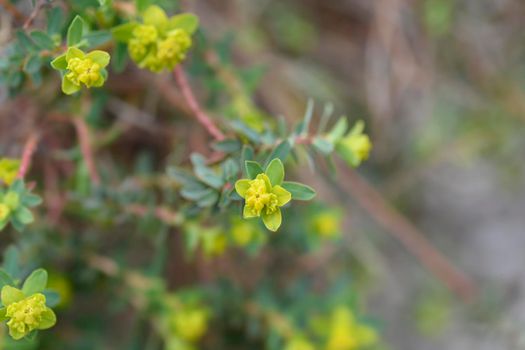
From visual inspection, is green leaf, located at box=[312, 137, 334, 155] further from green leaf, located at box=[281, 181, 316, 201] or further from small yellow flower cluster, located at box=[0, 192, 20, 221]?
small yellow flower cluster, located at box=[0, 192, 20, 221]

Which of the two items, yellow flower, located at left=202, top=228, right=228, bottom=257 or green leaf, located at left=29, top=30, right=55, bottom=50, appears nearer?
green leaf, located at left=29, top=30, right=55, bottom=50

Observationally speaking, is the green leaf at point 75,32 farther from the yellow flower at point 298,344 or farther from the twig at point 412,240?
the twig at point 412,240

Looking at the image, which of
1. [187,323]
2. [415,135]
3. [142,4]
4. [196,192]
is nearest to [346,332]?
[187,323]

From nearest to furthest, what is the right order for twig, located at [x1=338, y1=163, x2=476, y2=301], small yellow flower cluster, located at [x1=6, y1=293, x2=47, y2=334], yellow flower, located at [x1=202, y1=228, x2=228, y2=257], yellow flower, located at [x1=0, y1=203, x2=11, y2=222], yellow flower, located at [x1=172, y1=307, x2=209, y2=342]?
small yellow flower cluster, located at [x1=6, y1=293, x2=47, y2=334], yellow flower, located at [x1=0, y1=203, x2=11, y2=222], yellow flower, located at [x1=202, y1=228, x2=228, y2=257], yellow flower, located at [x1=172, y1=307, x2=209, y2=342], twig, located at [x1=338, y1=163, x2=476, y2=301]

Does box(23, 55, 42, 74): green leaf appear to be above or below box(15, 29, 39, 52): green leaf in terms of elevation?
below

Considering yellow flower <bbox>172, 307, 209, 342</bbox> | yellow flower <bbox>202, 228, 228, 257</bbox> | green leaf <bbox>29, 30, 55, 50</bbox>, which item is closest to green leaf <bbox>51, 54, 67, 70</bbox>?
green leaf <bbox>29, 30, 55, 50</bbox>
